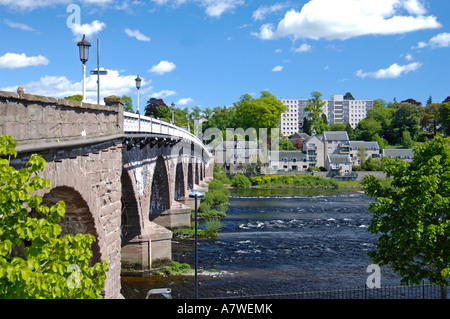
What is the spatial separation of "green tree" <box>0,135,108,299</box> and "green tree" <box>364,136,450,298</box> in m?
11.8

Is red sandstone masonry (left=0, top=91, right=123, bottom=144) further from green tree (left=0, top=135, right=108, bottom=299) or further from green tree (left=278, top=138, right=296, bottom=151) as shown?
green tree (left=278, top=138, right=296, bottom=151)

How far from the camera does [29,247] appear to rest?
632cm

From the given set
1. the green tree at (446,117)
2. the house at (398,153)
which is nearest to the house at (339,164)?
the house at (398,153)

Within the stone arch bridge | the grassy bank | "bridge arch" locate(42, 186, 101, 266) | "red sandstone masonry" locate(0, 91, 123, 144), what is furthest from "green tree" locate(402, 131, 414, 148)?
"bridge arch" locate(42, 186, 101, 266)

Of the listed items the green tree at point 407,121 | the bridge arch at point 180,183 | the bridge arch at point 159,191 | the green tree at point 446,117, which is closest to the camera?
the bridge arch at point 159,191

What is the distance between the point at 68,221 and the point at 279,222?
1293 inches

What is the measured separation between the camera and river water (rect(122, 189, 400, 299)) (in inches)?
885

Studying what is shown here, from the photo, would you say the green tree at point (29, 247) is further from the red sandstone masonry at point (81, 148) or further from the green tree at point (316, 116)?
the green tree at point (316, 116)

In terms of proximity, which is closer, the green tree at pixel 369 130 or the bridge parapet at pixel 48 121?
the bridge parapet at pixel 48 121

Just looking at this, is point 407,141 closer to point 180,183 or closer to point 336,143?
point 336,143

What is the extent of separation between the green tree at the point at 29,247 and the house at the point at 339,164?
101 metres

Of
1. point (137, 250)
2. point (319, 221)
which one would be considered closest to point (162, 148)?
point (137, 250)

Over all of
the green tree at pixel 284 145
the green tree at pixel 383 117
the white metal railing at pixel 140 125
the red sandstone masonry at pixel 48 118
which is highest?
the green tree at pixel 383 117

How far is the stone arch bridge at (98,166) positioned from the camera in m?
8.95
